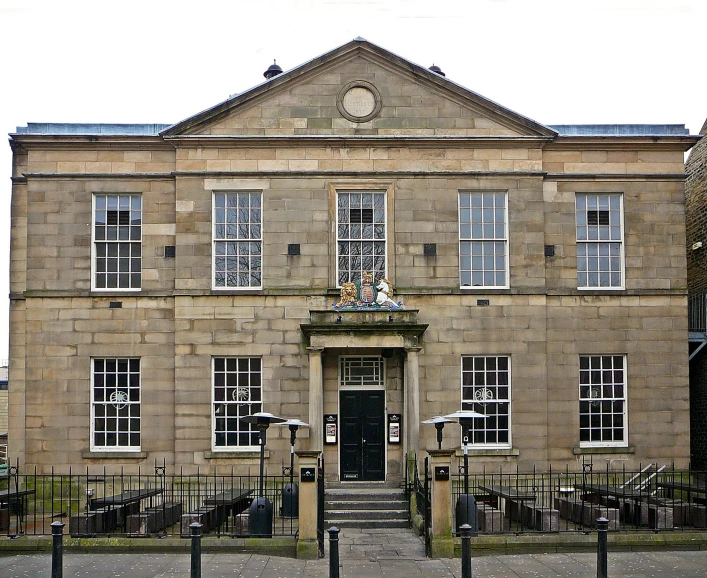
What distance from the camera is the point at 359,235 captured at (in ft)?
73.8

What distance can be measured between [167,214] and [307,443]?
686cm

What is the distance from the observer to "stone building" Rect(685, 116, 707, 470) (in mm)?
25016

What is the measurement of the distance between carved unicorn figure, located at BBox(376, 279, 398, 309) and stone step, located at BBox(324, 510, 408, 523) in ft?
16.5

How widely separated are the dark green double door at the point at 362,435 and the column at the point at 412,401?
1.10m

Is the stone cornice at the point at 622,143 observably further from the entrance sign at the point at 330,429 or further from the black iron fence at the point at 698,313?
the entrance sign at the point at 330,429

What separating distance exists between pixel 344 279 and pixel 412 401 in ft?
11.8

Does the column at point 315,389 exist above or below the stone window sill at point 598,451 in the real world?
above

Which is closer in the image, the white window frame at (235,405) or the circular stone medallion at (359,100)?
the white window frame at (235,405)

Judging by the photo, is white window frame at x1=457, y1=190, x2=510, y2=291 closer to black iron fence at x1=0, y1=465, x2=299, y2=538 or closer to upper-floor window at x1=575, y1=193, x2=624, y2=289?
upper-floor window at x1=575, y1=193, x2=624, y2=289

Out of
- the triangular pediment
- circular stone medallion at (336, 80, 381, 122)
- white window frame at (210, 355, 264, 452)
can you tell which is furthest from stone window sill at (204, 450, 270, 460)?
circular stone medallion at (336, 80, 381, 122)

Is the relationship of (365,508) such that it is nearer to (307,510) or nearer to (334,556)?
(307,510)

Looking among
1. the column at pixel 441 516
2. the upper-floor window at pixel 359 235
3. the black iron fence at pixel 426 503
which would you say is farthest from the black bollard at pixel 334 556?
the upper-floor window at pixel 359 235

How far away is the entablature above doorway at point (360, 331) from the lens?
21000 mm

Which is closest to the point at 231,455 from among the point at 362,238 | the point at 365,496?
the point at 365,496
